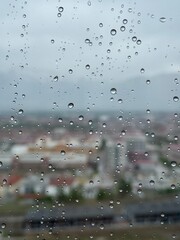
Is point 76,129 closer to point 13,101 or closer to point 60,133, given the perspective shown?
point 60,133

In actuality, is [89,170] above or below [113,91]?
below

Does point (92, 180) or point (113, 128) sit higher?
point (113, 128)

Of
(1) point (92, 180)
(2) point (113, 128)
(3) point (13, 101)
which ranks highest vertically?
(3) point (13, 101)

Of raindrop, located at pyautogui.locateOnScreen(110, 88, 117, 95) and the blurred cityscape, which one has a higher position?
raindrop, located at pyautogui.locateOnScreen(110, 88, 117, 95)

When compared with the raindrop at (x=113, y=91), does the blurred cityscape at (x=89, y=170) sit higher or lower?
lower

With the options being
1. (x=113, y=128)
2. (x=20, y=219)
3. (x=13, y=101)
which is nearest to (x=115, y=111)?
(x=113, y=128)

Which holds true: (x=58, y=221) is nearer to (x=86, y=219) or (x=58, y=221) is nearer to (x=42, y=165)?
(x=86, y=219)
